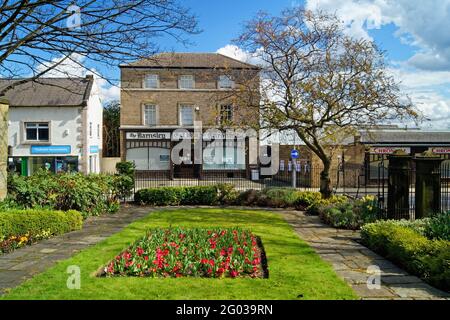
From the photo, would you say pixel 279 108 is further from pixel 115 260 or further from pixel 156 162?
pixel 156 162

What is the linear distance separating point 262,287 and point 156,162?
93.0 feet

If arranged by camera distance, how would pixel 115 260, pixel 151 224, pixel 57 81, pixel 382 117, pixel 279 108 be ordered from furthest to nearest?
pixel 57 81
pixel 279 108
pixel 382 117
pixel 151 224
pixel 115 260

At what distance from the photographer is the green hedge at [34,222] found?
29.0 ft

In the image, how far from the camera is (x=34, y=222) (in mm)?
9406

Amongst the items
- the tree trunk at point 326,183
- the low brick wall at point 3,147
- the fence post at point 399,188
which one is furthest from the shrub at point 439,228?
the low brick wall at point 3,147

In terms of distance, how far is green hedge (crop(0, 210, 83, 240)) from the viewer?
29.0 feet

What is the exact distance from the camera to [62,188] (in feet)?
40.9

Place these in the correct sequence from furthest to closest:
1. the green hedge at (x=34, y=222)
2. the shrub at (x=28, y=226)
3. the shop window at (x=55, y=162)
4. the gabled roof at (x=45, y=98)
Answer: the shop window at (x=55, y=162)
the gabled roof at (x=45, y=98)
the green hedge at (x=34, y=222)
the shrub at (x=28, y=226)

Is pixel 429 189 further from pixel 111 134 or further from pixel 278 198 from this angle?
pixel 111 134

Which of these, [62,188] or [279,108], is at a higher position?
[279,108]

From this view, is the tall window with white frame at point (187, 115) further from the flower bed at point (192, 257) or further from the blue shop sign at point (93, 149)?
the flower bed at point (192, 257)

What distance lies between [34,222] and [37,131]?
72.2 ft

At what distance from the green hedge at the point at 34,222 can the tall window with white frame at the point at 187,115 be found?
75.4 ft
